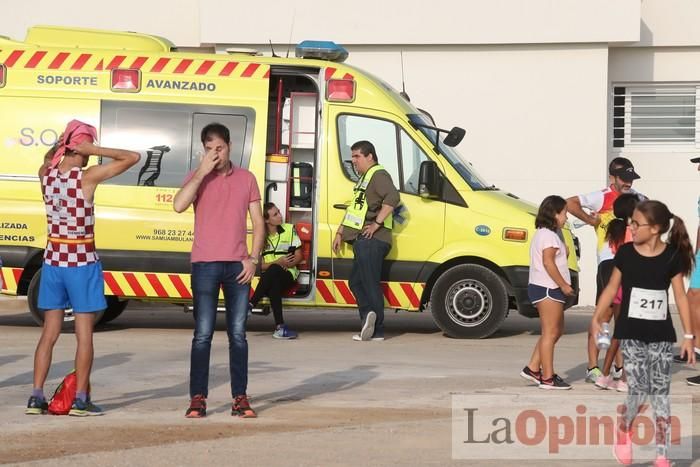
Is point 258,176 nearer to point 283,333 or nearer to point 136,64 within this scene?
point 283,333

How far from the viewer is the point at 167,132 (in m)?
13.8

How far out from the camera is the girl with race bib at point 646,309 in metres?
7.54

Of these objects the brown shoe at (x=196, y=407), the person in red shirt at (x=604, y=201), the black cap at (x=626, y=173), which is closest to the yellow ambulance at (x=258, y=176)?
the person in red shirt at (x=604, y=201)

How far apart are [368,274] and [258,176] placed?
1394 millimetres

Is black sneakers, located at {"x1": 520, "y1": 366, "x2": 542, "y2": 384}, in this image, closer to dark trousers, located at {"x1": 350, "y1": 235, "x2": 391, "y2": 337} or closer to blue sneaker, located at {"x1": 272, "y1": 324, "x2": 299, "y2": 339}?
dark trousers, located at {"x1": 350, "y1": 235, "x2": 391, "y2": 337}

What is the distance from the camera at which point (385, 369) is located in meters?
11.5

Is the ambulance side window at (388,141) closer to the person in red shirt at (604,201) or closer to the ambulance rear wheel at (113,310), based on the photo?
the person in red shirt at (604,201)

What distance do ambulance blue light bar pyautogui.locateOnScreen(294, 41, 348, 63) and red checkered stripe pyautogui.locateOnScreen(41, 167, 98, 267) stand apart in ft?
18.9

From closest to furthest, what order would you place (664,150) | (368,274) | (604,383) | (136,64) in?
(604,383), (368,274), (136,64), (664,150)

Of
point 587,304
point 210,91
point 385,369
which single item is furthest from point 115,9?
point 385,369

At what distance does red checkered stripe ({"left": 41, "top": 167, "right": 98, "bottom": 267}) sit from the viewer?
8820 millimetres

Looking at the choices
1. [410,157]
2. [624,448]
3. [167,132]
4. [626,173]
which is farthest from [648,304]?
[167,132]

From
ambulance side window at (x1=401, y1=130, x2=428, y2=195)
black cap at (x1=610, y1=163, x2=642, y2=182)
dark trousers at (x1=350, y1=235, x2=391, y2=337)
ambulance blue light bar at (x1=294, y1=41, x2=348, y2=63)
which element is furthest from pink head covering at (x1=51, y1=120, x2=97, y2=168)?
ambulance blue light bar at (x1=294, y1=41, x2=348, y2=63)

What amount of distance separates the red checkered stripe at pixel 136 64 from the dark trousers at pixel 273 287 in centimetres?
187
